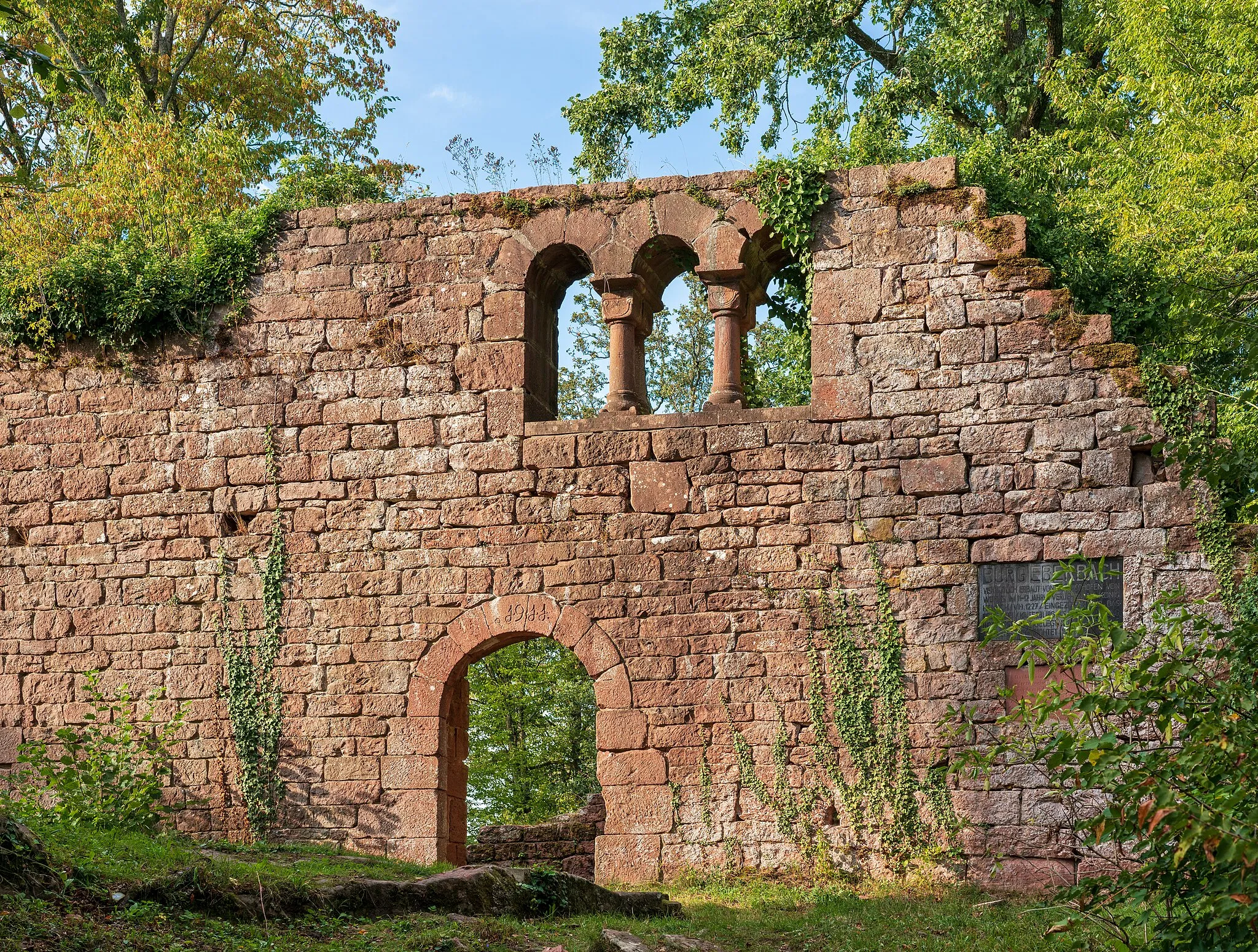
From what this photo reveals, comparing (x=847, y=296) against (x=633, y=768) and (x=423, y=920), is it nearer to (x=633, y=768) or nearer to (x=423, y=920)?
(x=633, y=768)

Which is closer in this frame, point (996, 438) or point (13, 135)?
point (996, 438)

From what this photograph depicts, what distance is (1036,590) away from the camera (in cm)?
941

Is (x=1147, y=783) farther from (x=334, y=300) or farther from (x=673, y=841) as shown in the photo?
(x=334, y=300)

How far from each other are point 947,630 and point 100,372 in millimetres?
7056

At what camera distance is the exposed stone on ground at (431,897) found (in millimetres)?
6797

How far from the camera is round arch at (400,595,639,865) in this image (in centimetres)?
992

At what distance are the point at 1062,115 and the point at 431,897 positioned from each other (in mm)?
12662

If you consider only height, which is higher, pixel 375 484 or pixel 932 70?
pixel 932 70

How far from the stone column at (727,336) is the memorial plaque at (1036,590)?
225cm

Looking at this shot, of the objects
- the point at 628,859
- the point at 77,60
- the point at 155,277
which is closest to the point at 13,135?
the point at 77,60

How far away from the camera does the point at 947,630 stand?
9.56 m

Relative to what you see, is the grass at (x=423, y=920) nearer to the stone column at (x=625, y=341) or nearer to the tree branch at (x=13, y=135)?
the stone column at (x=625, y=341)

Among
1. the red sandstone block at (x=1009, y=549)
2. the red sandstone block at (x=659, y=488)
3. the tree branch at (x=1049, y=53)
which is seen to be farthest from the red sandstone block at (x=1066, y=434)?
the tree branch at (x=1049, y=53)

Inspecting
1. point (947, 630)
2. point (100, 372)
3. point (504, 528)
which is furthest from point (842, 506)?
point (100, 372)
